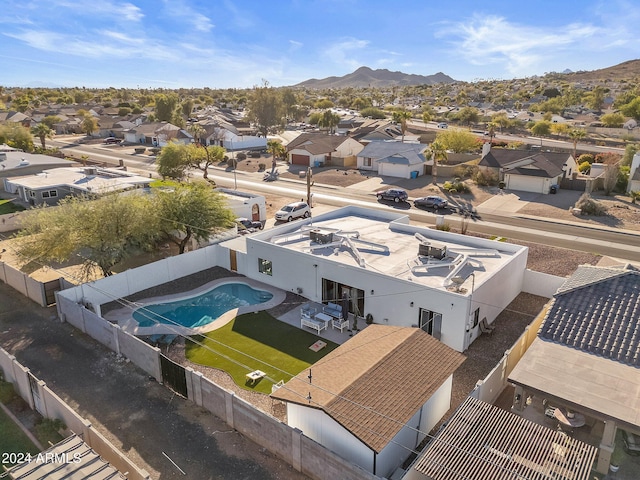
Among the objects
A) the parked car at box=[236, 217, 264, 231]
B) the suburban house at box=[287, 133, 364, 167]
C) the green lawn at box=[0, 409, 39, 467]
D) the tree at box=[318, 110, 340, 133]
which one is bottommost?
the green lawn at box=[0, 409, 39, 467]

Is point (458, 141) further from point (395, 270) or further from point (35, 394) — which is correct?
point (35, 394)

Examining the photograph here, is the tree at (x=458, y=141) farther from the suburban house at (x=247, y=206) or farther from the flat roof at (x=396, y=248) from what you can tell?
the flat roof at (x=396, y=248)

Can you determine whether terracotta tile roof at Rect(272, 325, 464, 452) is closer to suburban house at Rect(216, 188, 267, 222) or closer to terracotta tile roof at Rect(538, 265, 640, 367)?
terracotta tile roof at Rect(538, 265, 640, 367)

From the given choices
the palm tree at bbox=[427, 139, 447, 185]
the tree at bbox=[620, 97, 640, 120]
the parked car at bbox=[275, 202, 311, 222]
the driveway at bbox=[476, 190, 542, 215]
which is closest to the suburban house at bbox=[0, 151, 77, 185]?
the parked car at bbox=[275, 202, 311, 222]

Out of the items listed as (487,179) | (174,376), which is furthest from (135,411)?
(487,179)

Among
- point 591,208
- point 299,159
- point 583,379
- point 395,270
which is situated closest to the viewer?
point 583,379

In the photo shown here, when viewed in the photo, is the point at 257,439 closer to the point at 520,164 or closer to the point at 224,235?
the point at 224,235
